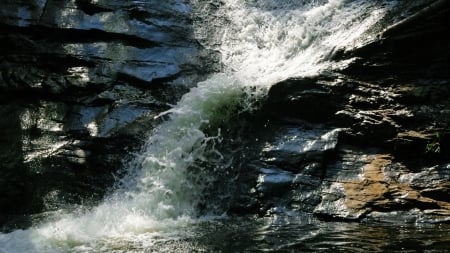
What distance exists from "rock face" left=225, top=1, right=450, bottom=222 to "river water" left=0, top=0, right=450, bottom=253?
0.29m

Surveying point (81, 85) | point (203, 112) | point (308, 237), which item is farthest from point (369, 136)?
point (81, 85)

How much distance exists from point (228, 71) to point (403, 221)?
16.7 feet

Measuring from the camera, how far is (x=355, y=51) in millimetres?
7957

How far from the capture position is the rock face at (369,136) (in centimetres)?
658

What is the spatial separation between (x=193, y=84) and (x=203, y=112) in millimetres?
1116

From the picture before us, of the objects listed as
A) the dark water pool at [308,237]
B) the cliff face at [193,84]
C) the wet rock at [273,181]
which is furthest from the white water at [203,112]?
the wet rock at [273,181]

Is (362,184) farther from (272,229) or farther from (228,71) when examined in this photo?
(228,71)

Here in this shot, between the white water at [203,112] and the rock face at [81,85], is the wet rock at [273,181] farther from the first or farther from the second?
the rock face at [81,85]

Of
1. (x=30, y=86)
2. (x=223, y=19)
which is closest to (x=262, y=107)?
(x=223, y=19)

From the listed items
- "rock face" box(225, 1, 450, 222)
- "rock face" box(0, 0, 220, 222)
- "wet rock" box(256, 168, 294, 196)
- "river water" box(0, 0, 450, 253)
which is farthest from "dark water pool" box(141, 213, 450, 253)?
"rock face" box(0, 0, 220, 222)

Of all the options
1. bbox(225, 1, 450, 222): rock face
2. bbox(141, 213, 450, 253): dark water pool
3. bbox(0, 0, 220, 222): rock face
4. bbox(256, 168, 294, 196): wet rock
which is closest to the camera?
bbox(141, 213, 450, 253): dark water pool

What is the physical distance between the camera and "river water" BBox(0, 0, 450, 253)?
18.8 ft

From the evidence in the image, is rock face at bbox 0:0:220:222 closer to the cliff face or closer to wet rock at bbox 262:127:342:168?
the cliff face

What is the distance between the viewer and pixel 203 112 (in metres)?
8.81
